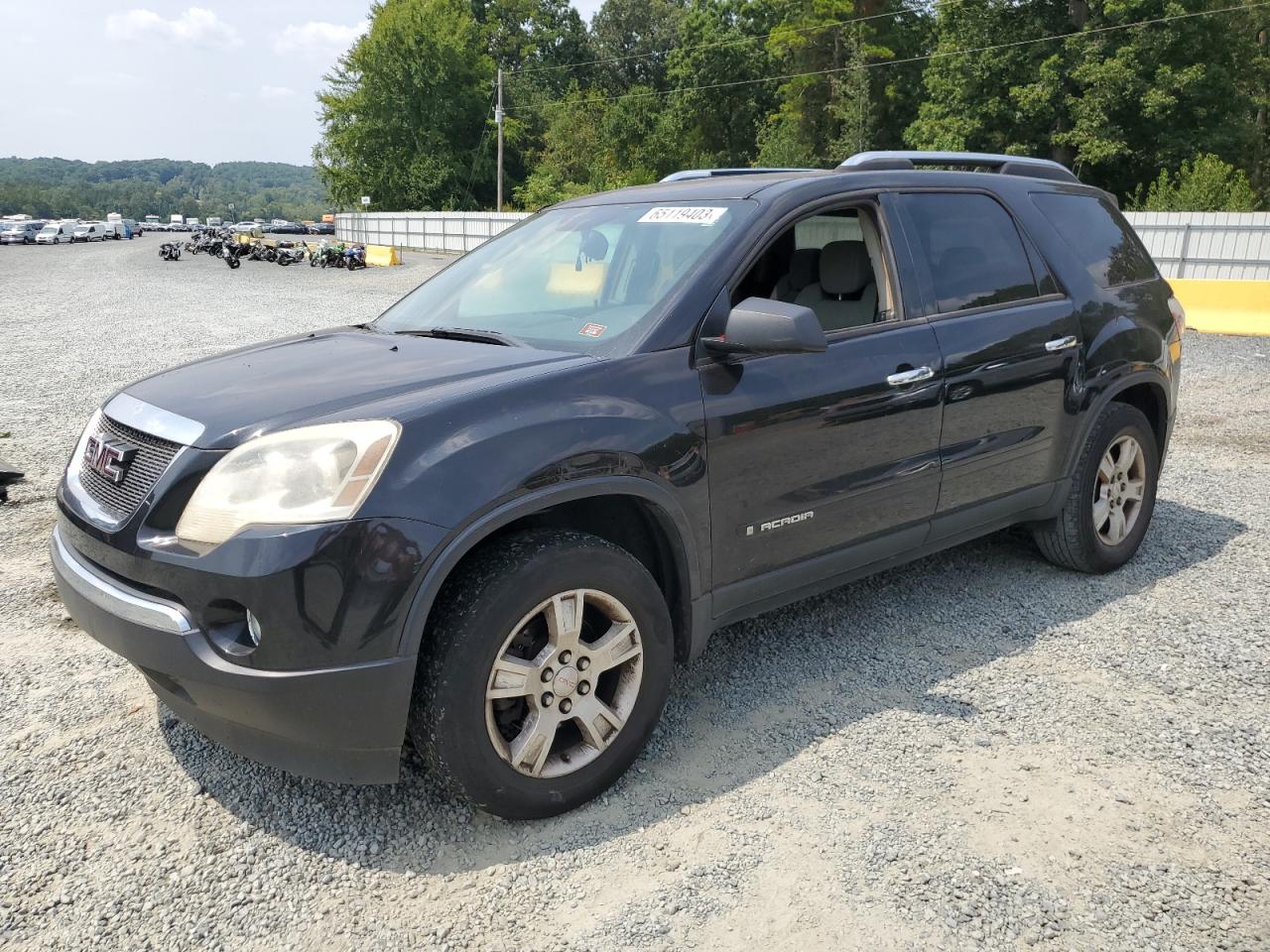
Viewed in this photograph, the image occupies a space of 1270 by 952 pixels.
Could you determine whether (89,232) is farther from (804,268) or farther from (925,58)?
(804,268)

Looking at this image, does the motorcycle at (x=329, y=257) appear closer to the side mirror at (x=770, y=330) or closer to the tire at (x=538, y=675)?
the side mirror at (x=770, y=330)

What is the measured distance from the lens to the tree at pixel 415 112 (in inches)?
2628

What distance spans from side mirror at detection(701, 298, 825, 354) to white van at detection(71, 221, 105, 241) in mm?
75037

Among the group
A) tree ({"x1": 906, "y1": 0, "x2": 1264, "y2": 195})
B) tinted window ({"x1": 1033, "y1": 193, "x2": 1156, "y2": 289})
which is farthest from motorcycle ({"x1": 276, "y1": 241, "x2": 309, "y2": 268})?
tinted window ({"x1": 1033, "y1": 193, "x2": 1156, "y2": 289})

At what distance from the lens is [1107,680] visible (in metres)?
3.68

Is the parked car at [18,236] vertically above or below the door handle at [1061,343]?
above

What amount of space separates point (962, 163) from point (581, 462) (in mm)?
2787

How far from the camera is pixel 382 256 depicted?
37781 millimetres

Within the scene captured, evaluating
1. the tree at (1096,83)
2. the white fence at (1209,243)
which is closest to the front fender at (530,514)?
the white fence at (1209,243)

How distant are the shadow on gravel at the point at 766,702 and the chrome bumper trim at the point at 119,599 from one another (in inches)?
27.5

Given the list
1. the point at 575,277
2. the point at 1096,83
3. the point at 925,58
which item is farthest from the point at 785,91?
the point at 575,277

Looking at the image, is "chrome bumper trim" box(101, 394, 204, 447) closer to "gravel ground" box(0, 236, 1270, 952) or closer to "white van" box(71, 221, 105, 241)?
"gravel ground" box(0, 236, 1270, 952)

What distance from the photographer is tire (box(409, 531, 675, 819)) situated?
256 cm

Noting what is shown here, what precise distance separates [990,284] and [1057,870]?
238cm
